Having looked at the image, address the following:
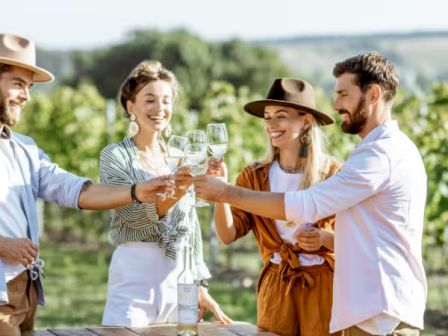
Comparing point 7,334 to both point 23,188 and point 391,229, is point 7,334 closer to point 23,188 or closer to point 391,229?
point 23,188

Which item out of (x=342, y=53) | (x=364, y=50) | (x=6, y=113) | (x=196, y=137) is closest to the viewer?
(x=196, y=137)

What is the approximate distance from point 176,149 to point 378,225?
0.81m

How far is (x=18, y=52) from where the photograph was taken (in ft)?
13.8

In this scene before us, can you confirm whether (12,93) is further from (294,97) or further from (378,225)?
(378,225)

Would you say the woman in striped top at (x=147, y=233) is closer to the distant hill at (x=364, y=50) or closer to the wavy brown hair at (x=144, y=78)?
the wavy brown hair at (x=144, y=78)

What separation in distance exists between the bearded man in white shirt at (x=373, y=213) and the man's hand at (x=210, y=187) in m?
0.01

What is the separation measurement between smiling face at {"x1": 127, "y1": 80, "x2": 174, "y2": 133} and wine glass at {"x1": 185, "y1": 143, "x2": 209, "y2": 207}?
62 centimetres

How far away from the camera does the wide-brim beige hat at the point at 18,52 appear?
418 centimetres

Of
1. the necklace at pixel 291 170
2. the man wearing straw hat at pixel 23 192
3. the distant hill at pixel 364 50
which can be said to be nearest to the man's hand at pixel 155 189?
the man wearing straw hat at pixel 23 192

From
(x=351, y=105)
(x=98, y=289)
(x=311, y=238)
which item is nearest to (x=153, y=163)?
(x=311, y=238)

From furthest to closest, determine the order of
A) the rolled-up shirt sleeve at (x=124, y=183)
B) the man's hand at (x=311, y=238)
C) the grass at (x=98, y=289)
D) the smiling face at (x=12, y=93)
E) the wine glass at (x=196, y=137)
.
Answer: the grass at (x=98, y=289) → the rolled-up shirt sleeve at (x=124, y=183) → the man's hand at (x=311, y=238) → the smiling face at (x=12, y=93) → the wine glass at (x=196, y=137)

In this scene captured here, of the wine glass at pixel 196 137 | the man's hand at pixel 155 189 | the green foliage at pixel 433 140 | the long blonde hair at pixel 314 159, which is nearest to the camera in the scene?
the wine glass at pixel 196 137

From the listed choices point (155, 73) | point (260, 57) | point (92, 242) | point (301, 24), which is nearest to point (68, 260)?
point (92, 242)

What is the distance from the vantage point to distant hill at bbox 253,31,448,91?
37688mm
